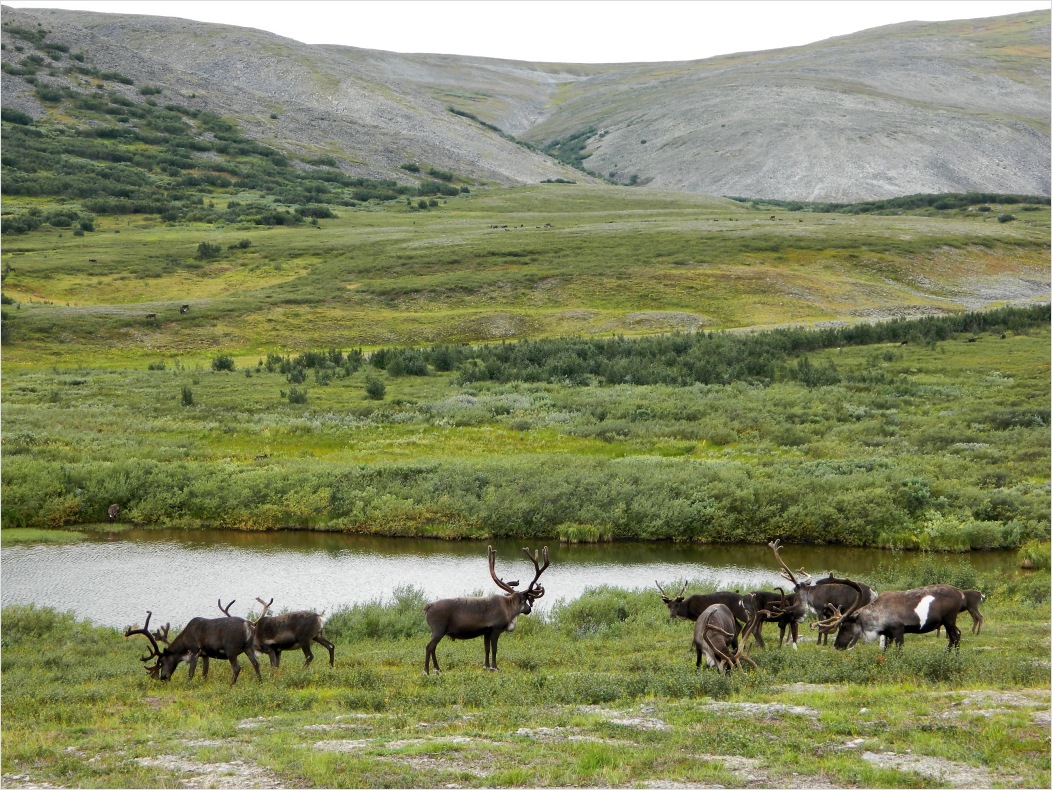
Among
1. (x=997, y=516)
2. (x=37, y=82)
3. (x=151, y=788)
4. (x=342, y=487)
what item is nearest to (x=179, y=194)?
(x=37, y=82)

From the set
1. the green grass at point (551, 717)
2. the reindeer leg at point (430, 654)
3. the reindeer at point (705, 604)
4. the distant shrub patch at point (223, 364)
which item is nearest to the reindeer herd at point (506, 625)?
the reindeer leg at point (430, 654)

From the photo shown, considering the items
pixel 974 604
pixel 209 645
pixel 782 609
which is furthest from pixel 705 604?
pixel 209 645

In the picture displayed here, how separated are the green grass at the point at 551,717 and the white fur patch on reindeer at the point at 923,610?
0.46 metres

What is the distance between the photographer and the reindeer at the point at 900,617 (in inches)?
629

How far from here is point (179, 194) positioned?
12769 centimetres

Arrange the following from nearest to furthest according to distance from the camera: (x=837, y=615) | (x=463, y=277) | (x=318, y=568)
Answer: (x=837, y=615)
(x=318, y=568)
(x=463, y=277)

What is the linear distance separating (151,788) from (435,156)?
171716 millimetres

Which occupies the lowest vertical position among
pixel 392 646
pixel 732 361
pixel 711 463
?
pixel 392 646

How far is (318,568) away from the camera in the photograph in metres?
28.8

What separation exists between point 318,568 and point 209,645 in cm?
1269

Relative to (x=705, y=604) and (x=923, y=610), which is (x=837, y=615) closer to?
(x=923, y=610)

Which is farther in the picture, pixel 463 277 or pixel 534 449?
pixel 463 277

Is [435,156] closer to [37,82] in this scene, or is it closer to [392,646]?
[37,82]

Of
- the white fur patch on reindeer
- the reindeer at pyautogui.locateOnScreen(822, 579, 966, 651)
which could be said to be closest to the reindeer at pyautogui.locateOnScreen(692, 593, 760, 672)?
the reindeer at pyautogui.locateOnScreen(822, 579, 966, 651)
